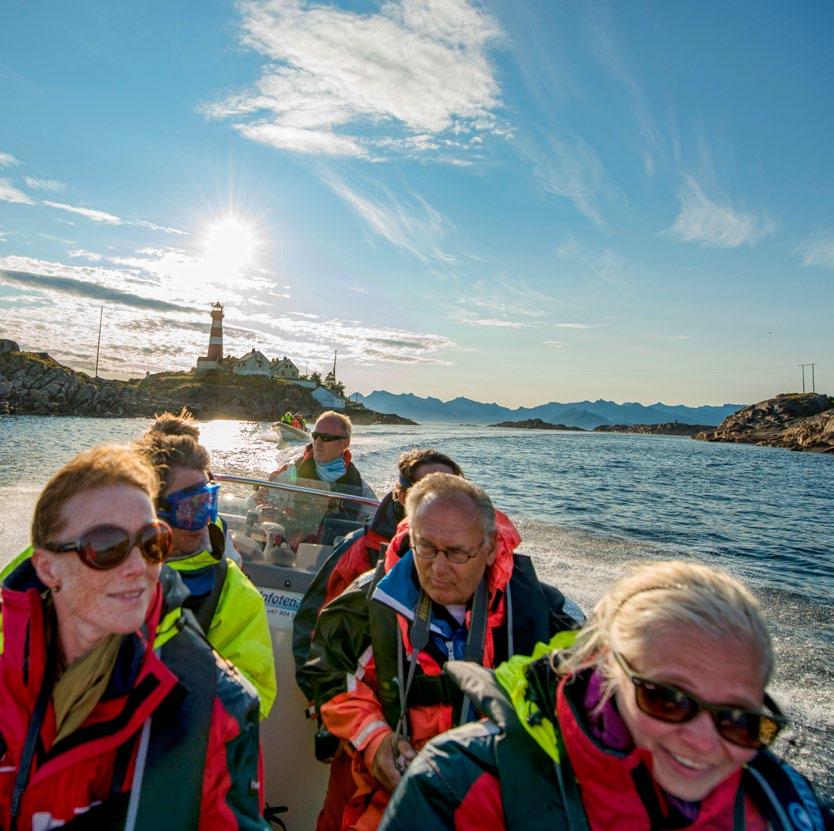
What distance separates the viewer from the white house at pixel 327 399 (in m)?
90.8

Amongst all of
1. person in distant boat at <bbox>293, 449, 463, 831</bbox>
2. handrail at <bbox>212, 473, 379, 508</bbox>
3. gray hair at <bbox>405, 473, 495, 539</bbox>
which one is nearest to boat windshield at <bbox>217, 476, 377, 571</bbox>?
handrail at <bbox>212, 473, 379, 508</bbox>

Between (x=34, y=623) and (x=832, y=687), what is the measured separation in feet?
21.2

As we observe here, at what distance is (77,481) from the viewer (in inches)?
58.9

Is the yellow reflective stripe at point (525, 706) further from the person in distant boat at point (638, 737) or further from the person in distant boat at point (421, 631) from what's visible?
the person in distant boat at point (421, 631)

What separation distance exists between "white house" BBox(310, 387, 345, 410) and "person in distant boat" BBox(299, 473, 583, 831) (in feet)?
290

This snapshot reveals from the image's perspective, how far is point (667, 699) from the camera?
3.89ft

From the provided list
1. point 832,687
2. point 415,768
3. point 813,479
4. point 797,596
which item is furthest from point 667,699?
point 813,479

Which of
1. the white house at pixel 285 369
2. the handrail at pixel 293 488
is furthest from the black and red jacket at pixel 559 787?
the white house at pixel 285 369

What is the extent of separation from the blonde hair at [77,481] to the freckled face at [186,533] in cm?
74

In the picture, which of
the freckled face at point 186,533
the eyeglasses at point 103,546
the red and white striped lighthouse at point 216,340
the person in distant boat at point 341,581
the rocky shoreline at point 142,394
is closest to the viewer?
the eyeglasses at point 103,546

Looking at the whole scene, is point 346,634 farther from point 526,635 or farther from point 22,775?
point 22,775

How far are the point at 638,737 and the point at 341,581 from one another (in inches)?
85.0

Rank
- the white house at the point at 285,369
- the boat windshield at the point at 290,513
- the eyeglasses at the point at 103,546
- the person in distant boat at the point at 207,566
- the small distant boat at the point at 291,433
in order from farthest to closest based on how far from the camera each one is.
A: the white house at the point at 285,369, the small distant boat at the point at 291,433, the boat windshield at the point at 290,513, the person in distant boat at the point at 207,566, the eyeglasses at the point at 103,546

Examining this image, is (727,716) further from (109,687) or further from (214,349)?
(214,349)
